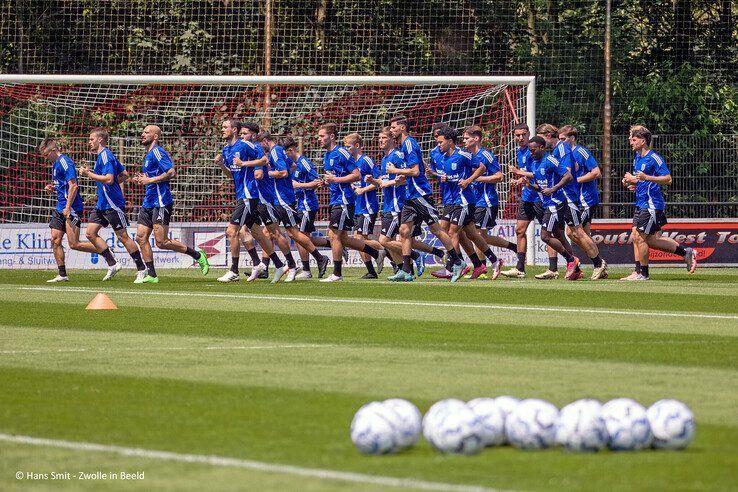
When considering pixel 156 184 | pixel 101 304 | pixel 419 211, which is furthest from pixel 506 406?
pixel 156 184

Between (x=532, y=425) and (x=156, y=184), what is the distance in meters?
14.6

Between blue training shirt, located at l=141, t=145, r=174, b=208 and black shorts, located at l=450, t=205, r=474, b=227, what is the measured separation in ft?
13.7

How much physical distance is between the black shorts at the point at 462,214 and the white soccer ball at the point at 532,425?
1444 centimetres

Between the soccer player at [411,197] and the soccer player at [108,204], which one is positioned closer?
the soccer player at [411,197]

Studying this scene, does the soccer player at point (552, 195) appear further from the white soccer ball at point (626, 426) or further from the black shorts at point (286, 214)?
the white soccer ball at point (626, 426)

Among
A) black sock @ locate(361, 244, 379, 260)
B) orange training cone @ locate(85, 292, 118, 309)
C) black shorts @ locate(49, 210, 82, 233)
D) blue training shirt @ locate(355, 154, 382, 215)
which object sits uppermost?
blue training shirt @ locate(355, 154, 382, 215)

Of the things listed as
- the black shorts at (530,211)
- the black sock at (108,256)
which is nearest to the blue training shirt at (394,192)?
the black shorts at (530,211)

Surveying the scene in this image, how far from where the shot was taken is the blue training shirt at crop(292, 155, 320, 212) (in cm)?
2223

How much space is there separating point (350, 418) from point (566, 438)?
4.60 ft

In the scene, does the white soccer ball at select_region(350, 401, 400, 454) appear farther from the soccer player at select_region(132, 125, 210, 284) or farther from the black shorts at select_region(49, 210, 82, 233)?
the black shorts at select_region(49, 210, 82, 233)

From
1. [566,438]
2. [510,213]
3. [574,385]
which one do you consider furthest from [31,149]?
[566,438]

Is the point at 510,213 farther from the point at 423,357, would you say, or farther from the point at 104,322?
the point at 423,357

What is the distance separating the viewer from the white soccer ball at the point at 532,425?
6.40 meters

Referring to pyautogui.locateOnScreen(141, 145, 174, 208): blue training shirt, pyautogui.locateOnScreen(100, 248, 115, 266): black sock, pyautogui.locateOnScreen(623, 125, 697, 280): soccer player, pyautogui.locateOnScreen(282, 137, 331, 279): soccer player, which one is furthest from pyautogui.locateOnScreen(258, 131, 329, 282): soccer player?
pyautogui.locateOnScreen(623, 125, 697, 280): soccer player
